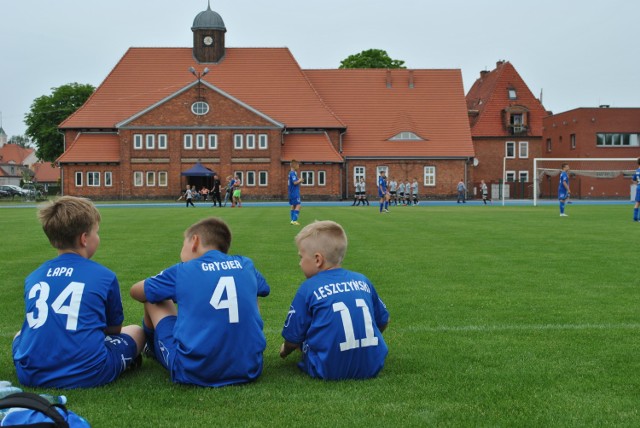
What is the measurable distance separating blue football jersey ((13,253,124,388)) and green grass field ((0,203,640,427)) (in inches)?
5.8

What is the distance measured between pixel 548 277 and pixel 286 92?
188ft

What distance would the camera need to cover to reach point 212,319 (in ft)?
15.8

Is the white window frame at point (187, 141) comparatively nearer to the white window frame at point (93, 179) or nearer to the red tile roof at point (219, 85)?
the red tile roof at point (219, 85)

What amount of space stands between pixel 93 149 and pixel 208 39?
568 inches

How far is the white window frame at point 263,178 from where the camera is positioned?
209 feet

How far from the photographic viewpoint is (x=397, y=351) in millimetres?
6070

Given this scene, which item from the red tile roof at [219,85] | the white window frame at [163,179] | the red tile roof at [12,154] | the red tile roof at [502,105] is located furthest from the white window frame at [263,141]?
the red tile roof at [12,154]

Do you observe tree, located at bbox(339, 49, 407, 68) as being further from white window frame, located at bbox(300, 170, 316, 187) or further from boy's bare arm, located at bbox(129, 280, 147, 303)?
boy's bare arm, located at bbox(129, 280, 147, 303)

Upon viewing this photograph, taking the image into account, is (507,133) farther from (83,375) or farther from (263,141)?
(83,375)

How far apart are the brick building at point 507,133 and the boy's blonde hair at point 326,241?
6963cm

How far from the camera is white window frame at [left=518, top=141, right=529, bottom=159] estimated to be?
2921 inches

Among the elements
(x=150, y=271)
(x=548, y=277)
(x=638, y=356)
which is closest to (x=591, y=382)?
(x=638, y=356)

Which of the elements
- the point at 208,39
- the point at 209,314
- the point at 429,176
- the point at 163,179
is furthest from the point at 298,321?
the point at 208,39

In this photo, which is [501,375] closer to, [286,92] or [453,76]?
[286,92]
